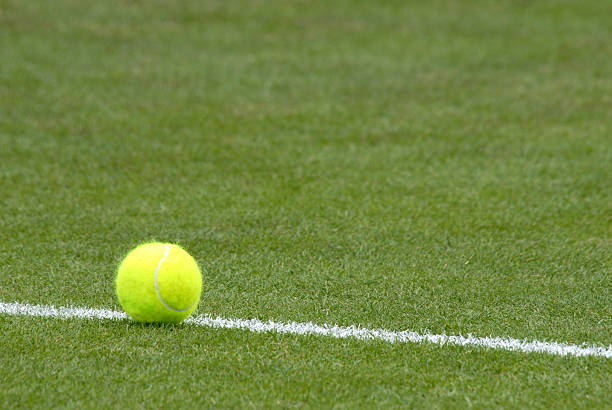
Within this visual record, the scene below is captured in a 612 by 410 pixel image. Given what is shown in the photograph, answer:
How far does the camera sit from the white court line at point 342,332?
13.3ft

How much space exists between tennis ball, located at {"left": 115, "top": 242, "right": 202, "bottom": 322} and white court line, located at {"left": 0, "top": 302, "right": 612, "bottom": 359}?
0.72ft

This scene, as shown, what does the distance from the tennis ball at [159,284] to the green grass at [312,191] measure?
0.15m

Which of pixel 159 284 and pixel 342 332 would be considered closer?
pixel 159 284

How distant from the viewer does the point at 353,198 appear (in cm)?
673

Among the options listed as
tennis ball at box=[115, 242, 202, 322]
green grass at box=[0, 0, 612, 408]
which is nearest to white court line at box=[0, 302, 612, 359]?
green grass at box=[0, 0, 612, 408]

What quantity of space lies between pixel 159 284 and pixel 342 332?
1.02 m

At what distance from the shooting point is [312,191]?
6926mm

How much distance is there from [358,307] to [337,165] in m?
3.19

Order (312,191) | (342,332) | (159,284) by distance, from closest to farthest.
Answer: (159,284) → (342,332) → (312,191)

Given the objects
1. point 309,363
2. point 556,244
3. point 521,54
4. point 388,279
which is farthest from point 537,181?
point 521,54

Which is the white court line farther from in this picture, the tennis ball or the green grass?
the tennis ball

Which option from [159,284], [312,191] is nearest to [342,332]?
[159,284]

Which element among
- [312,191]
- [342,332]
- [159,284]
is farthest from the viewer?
[312,191]

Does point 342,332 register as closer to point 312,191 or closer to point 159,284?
point 159,284
